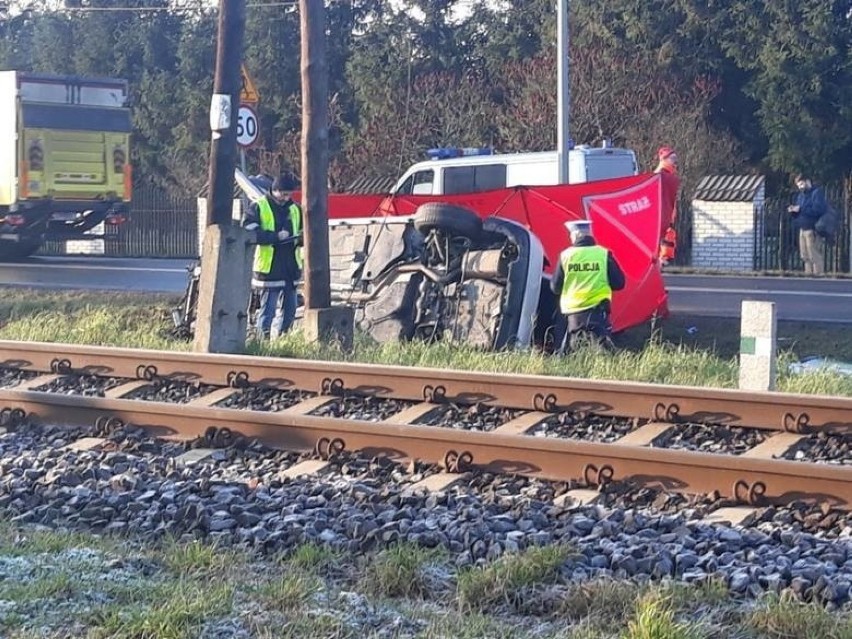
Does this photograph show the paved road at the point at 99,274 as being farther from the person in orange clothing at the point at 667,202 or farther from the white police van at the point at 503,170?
the person in orange clothing at the point at 667,202

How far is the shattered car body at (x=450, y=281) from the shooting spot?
1350 cm

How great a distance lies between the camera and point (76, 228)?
28.7 metres

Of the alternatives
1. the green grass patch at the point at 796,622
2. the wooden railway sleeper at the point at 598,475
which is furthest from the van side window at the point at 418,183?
the green grass patch at the point at 796,622

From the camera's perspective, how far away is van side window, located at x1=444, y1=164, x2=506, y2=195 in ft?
73.9

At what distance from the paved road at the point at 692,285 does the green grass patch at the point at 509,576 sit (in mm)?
10771

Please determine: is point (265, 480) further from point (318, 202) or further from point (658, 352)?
point (318, 202)

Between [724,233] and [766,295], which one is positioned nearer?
[766,295]

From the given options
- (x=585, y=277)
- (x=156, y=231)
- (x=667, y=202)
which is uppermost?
(x=667, y=202)

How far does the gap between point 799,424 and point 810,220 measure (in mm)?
17298

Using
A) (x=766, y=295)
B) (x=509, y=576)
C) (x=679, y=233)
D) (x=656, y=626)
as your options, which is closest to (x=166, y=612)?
(x=509, y=576)

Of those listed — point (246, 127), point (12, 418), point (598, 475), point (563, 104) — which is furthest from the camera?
point (563, 104)

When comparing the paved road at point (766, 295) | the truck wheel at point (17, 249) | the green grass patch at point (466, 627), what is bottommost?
the green grass patch at point (466, 627)

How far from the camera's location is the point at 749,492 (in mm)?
7168

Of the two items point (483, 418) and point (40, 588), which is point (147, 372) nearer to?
point (483, 418)
